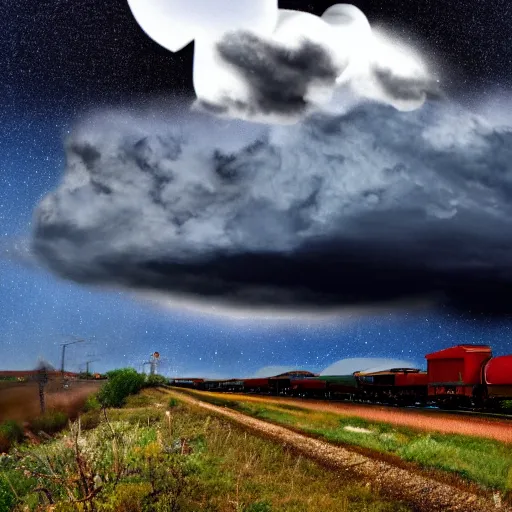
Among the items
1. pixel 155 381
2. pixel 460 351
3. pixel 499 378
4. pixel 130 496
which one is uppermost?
pixel 460 351

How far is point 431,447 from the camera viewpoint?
9359 mm

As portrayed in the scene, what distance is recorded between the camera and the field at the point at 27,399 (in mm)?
12711

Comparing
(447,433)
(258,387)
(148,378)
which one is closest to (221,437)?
(447,433)

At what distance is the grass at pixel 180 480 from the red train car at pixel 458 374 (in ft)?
22.7

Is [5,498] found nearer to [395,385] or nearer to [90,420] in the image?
[90,420]

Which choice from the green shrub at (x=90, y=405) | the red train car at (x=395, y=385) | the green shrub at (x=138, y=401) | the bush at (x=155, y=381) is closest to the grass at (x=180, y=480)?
the green shrub at (x=90, y=405)

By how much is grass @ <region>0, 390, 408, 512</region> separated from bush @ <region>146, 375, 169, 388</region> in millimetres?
14023

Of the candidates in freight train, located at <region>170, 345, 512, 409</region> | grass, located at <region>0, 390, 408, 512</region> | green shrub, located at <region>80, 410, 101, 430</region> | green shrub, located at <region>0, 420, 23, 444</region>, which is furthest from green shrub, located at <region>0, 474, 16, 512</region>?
freight train, located at <region>170, 345, 512, 409</region>

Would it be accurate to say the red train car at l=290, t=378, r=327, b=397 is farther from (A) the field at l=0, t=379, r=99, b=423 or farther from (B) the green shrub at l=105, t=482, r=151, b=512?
(B) the green shrub at l=105, t=482, r=151, b=512

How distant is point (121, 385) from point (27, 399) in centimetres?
1010

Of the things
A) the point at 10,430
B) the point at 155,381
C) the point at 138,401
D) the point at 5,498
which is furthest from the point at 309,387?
the point at 5,498

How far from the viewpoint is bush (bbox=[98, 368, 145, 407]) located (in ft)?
69.4

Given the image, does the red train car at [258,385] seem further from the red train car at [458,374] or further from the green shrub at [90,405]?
the red train car at [458,374]

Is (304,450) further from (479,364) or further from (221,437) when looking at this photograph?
(479,364)
